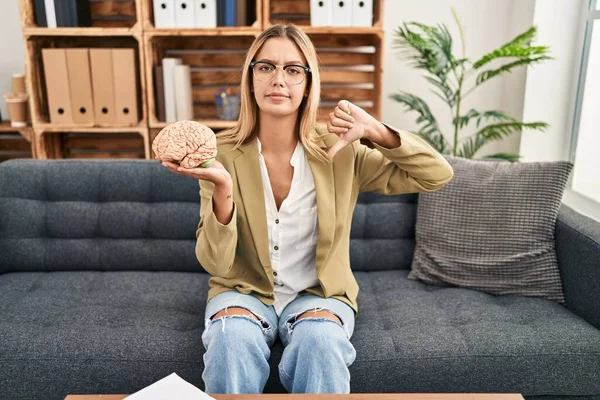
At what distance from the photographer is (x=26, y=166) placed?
2.07m

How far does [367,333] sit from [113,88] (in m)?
1.92

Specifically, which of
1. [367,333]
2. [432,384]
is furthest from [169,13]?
[432,384]

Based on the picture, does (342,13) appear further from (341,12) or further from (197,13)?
(197,13)

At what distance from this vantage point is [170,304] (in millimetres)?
1790

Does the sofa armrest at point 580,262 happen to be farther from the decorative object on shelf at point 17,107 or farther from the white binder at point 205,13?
the decorative object on shelf at point 17,107

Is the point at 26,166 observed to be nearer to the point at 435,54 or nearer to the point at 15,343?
the point at 15,343

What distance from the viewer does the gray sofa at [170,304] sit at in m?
1.52

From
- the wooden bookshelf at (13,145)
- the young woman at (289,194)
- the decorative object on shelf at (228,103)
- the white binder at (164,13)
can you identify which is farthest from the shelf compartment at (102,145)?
the young woman at (289,194)

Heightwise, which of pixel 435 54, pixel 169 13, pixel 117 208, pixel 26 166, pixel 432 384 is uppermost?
pixel 169 13

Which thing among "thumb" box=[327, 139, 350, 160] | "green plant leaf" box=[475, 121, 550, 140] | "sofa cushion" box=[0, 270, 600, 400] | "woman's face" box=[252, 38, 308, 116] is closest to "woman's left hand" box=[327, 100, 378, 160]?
"thumb" box=[327, 139, 350, 160]

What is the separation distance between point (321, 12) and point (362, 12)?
0.20 meters

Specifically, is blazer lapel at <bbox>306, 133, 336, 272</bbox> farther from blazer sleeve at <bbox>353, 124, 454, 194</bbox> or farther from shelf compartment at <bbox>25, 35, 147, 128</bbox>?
shelf compartment at <bbox>25, 35, 147, 128</bbox>

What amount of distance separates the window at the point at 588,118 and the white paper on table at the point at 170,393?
6.90ft


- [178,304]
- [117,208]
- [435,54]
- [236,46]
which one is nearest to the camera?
[178,304]
